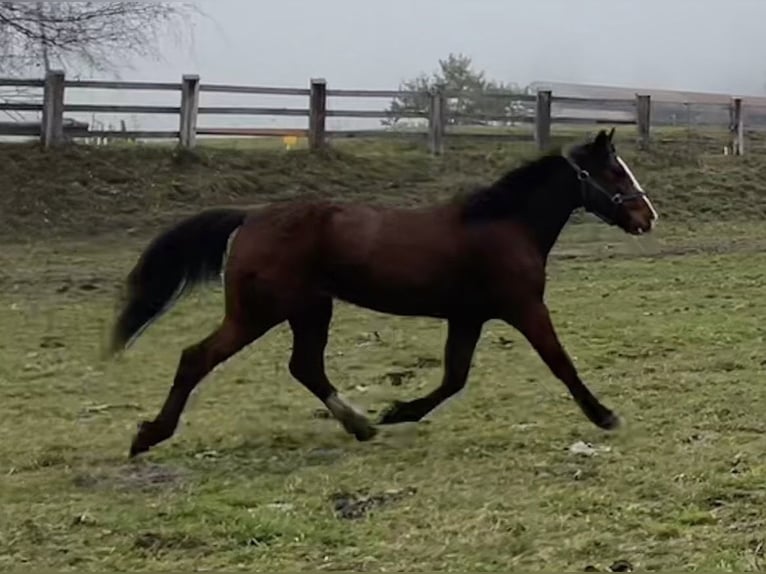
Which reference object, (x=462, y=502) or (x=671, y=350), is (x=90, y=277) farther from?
(x=462, y=502)

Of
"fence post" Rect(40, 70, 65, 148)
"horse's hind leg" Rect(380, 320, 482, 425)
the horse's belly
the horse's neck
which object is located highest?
"fence post" Rect(40, 70, 65, 148)

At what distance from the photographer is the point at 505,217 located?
19.1 feet

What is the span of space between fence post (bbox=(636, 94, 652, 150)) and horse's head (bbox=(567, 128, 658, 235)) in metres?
15.3

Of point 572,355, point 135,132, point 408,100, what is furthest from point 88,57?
point 572,355

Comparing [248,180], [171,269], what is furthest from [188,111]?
[171,269]

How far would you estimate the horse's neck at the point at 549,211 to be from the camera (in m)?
5.88

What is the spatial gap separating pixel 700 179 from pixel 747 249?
4.68 metres

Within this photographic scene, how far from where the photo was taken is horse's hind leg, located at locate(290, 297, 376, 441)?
19.1ft

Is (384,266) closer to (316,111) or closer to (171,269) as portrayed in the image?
(171,269)

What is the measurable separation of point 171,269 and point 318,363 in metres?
0.85

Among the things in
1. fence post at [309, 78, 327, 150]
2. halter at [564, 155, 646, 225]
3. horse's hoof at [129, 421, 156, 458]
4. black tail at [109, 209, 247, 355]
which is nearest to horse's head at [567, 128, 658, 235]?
halter at [564, 155, 646, 225]

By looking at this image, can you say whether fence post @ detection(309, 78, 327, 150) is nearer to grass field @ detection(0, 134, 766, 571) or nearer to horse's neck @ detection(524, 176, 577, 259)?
grass field @ detection(0, 134, 766, 571)

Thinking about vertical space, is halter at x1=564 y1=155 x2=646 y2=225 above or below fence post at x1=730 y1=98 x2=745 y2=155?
below

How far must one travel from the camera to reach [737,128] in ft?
71.7
